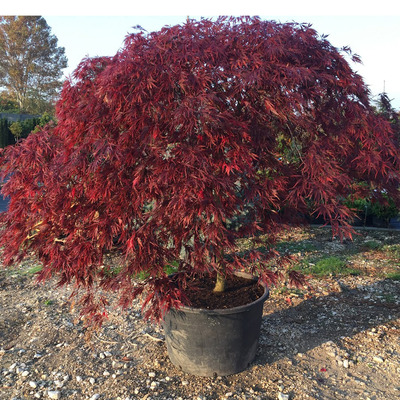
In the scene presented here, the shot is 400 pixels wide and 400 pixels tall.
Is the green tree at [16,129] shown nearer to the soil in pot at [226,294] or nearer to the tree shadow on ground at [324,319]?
the tree shadow on ground at [324,319]

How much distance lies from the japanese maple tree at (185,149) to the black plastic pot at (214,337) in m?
0.34

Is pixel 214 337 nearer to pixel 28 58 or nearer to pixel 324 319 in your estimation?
pixel 324 319

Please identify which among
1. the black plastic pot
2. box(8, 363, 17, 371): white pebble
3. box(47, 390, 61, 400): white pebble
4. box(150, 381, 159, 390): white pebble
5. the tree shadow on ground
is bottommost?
box(8, 363, 17, 371): white pebble

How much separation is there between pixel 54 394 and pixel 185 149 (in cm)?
176

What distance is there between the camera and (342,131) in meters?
2.34

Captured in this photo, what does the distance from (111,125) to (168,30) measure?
669 mm

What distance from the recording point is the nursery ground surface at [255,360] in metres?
2.54

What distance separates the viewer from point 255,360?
9.45 feet

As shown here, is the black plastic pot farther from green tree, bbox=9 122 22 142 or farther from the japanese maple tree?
green tree, bbox=9 122 22 142

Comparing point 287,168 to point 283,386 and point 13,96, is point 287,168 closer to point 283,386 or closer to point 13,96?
point 283,386

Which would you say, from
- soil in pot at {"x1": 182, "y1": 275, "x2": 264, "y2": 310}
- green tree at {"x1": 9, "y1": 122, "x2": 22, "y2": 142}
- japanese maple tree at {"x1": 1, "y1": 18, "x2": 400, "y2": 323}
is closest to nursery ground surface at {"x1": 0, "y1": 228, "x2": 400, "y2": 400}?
soil in pot at {"x1": 182, "y1": 275, "x2": 264, "y2": 310}

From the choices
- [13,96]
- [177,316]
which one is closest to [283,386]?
[177,316]

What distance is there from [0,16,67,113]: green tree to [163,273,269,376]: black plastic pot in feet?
99.2

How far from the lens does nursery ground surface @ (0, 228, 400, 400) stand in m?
2.54
